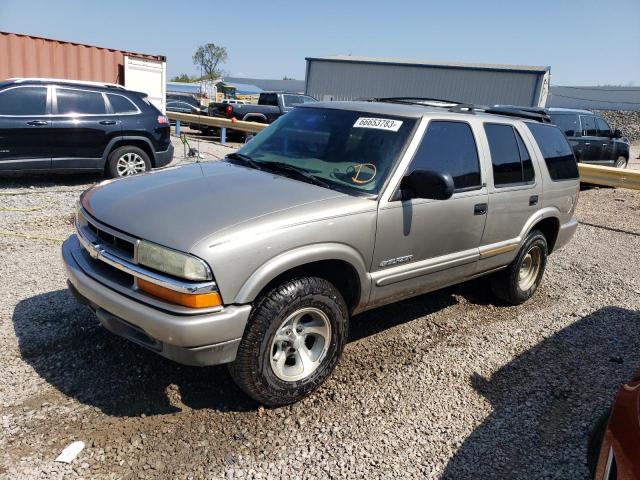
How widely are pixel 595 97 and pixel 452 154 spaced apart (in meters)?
48.5

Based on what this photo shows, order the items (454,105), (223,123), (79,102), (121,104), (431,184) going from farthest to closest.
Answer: (223,123) → (121,104) → (79,102) → (454,105) → (431,184)

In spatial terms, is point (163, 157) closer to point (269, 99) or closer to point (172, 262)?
point (172, 262)

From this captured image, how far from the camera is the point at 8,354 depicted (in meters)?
3.57

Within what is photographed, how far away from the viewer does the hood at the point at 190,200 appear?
288 centimetres

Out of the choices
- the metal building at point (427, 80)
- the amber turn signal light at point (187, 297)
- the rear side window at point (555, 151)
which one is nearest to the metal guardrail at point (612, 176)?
the rear side window at point (555, 151)

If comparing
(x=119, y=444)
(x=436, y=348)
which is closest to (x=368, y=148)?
(x=436, y=348)

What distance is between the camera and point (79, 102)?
839 centimetres

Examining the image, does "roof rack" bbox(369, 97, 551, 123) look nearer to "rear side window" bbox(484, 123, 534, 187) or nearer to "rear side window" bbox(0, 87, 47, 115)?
"rear side window" bbox(484, 123, 534, 187)

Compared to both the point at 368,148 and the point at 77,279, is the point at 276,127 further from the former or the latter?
the point at 77,279

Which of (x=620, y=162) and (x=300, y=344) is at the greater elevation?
(x=620, y=162)

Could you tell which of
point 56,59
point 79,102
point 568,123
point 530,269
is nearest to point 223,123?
point 56,59

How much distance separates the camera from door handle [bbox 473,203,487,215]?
13.6 feet

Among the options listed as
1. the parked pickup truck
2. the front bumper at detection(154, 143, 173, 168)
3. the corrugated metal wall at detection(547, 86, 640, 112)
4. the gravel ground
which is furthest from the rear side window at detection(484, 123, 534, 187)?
the corrugated metal wall at detection(547, 86, 640, 112)

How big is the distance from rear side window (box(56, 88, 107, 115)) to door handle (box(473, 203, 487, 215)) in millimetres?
6724
